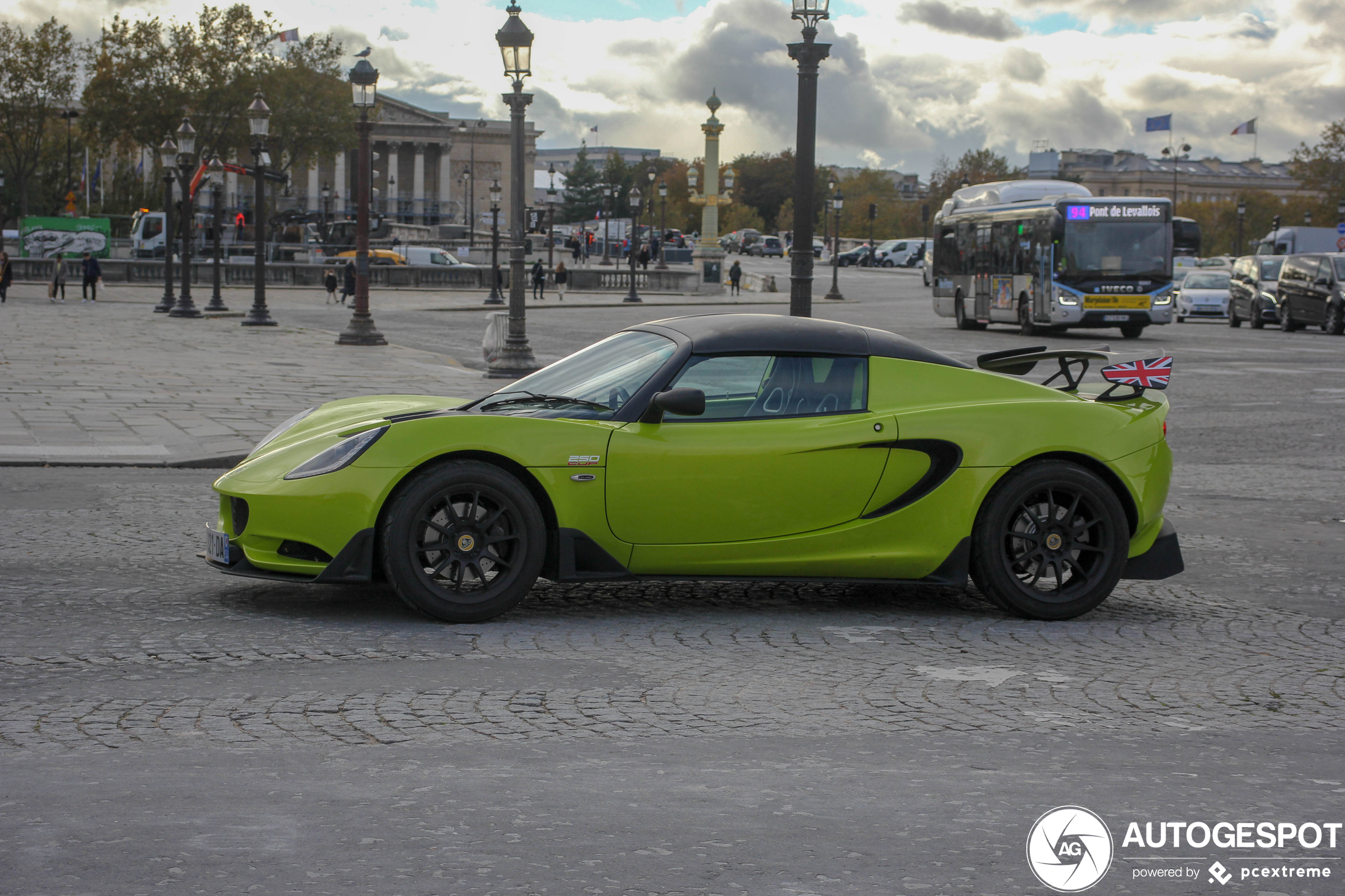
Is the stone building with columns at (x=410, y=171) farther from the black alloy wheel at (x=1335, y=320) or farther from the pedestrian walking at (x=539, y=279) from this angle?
the black alloy wheel at (x=1335, y=320)

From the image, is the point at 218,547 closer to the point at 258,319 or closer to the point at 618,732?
the point at 618,732

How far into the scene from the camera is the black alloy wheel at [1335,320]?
110ft

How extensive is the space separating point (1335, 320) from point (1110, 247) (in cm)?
707

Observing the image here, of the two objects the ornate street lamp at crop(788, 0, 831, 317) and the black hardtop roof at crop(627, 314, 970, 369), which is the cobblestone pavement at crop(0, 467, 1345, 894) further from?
the ornate street lamp at crop(788, 0, 831, 317)

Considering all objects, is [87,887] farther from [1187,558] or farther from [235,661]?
[1187,558]

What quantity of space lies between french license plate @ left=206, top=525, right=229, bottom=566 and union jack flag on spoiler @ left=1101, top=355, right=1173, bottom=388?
3.88 metres

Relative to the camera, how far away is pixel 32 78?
63156mm

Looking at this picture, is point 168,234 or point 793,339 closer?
point 793,339

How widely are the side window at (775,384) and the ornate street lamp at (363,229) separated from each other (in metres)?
19.4

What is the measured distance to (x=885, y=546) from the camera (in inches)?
236

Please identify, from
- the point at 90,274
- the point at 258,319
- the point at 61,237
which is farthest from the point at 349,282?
the point at 61,237

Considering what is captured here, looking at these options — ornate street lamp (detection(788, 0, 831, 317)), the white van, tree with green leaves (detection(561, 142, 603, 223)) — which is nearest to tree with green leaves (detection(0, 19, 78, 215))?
the white van

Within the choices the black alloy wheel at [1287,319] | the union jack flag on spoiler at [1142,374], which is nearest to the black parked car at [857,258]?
the black alloy wheel at [1287,319]

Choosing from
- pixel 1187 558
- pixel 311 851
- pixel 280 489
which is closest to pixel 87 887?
pixel 311 851
